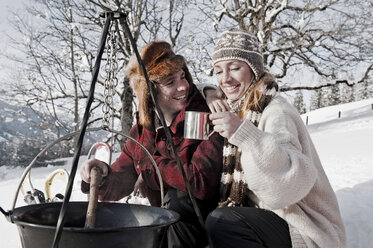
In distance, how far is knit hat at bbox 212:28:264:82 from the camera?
5.79 feet

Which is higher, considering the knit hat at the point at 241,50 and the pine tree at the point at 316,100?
the pine tree at the point at 316,100

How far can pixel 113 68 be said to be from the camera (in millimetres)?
1363

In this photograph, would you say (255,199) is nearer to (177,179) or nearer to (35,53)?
(177,179)

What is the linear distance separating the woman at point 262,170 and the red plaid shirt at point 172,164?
0.28 ft

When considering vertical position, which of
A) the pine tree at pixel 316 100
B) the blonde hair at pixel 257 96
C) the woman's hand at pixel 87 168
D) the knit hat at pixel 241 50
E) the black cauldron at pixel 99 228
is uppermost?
the pine tree at pixel 316 100

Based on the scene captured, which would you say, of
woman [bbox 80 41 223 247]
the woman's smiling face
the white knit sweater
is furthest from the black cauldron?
the woman's smiling face

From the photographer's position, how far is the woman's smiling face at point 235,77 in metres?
1.78

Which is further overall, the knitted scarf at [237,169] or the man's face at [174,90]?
the man's face at [174,90]

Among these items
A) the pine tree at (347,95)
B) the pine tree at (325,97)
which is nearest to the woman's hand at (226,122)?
the pine tree at (325,97)

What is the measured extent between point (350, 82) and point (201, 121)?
10332 mm

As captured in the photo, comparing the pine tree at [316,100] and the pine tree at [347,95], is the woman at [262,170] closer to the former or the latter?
the pine tree at [316,100]

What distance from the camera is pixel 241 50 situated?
177 centimetres

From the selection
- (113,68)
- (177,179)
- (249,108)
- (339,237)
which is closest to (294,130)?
(249,108)

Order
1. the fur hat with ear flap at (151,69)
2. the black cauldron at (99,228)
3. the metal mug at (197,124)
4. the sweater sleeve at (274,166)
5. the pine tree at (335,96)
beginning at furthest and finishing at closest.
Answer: the pine tree at (335,96) < the fur hat with ear flap at (151,69) < the metal mug at (197,124) < the sweater sleeve at (274,166) < the black cauldron at (99,228)
